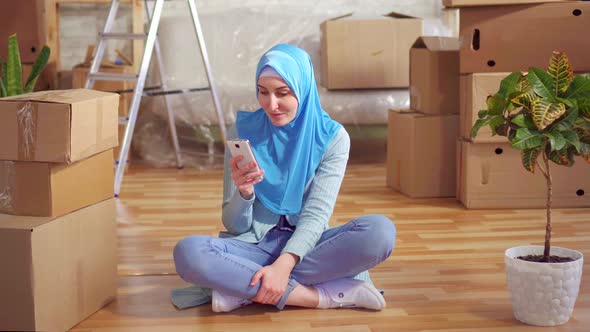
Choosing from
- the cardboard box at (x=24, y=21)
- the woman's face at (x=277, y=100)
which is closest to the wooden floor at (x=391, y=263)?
the woman's face at (x=277, y=100)

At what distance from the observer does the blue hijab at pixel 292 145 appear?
208 cm

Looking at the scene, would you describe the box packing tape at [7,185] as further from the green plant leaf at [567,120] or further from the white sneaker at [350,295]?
the green plant leaf at [567,120]

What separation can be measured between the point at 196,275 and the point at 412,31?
8.89 ft

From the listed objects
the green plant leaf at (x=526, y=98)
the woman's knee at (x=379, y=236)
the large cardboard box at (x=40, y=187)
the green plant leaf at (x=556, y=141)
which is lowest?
the woman's knee at (x=379, y=236)

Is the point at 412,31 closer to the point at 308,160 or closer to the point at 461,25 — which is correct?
the point at 461,25

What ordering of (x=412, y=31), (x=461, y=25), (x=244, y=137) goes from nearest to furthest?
(x=244, y=137), (x=461, y=25), (x=412, y=31)

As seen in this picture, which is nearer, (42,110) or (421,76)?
(42,110)

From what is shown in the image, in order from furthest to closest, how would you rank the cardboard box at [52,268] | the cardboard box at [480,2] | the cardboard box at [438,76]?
1. the cardboard box at [438,76]
2. the cardboard box at [480,2]
3. the cardboard box at [52,268]

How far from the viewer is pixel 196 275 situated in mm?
1971

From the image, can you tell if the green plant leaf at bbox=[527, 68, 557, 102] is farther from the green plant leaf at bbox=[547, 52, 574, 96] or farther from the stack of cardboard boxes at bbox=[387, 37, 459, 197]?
the stack of cardboard boxes at bbox=[387, 37, 459, 197]

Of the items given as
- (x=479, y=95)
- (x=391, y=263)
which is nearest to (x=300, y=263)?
(x=391, y=263)

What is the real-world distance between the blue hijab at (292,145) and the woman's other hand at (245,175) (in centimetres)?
13

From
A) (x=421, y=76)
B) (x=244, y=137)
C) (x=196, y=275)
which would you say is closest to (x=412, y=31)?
(x=421, y=76)

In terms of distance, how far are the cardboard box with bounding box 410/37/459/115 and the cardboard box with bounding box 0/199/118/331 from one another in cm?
181
